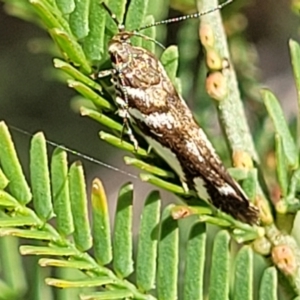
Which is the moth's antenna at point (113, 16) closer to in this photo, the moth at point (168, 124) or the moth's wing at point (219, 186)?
the moth at point (168, 124)

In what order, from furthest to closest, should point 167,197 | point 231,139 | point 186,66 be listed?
point 167,197
point 186,66
point 231,139

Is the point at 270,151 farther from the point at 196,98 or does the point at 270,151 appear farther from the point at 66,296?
the point at 66,296

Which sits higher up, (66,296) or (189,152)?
(189,152)

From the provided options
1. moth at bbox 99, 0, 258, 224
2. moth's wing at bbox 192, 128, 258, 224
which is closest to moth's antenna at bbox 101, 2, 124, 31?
moth at bbox 99, 0, 258, 224

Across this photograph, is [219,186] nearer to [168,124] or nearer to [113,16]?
[168,124]

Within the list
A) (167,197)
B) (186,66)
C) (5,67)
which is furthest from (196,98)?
(5,67)

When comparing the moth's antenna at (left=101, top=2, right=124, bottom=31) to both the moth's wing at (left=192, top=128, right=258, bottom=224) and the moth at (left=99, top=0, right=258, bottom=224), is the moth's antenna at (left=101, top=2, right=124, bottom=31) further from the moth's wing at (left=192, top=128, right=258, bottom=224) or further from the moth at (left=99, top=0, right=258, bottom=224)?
the moth's wing at (left=192, top=128, right=258, bottom=224)

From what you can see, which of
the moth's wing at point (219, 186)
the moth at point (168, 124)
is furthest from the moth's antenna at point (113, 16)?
the moth's wing at point (219, 186)

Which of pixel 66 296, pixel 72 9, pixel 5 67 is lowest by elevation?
pixel 66 296
